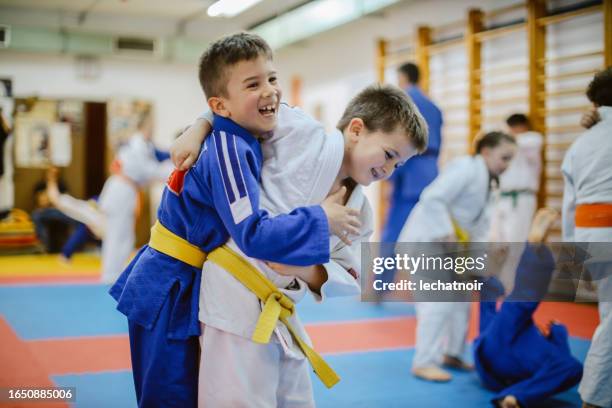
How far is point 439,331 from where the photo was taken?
3.33 m

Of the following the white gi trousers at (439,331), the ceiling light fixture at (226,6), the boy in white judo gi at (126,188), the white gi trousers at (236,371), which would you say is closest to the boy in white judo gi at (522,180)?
the white gi trousers at (439,331)

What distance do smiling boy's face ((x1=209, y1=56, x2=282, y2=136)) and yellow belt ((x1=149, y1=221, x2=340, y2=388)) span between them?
0.32 m

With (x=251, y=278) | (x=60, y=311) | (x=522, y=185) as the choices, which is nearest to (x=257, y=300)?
(x=251, y=278)

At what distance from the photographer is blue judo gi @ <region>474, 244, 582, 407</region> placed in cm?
280

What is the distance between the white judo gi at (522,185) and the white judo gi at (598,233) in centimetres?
329

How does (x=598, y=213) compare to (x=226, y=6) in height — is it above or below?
below

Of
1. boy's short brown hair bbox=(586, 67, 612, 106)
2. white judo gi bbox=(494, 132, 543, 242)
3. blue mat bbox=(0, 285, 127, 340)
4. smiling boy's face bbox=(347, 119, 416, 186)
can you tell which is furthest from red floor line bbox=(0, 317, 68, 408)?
white judo gi bbox=(494, 132, 543, 242)

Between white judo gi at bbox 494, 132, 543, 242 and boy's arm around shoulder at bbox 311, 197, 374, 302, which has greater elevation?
white judo gi at bbox 494, 132, 543, 242

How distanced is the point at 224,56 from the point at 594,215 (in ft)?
5.24

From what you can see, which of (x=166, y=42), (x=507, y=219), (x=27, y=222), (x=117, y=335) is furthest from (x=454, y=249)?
(x=166, y=42)

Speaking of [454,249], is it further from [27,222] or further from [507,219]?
[27,222]

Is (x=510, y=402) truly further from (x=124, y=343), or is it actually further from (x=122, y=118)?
(x=122, y=118)

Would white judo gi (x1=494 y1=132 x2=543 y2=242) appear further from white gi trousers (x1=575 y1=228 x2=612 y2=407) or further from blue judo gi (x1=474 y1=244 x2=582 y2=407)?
white gi trousers (x1=575 y1=228 x2=612 y2=407)

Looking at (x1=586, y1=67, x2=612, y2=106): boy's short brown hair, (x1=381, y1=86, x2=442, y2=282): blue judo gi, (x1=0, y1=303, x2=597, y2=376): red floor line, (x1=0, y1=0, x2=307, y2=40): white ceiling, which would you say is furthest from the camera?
(x1=381, y1=86, x2=442, y2=282): blue judo gi
